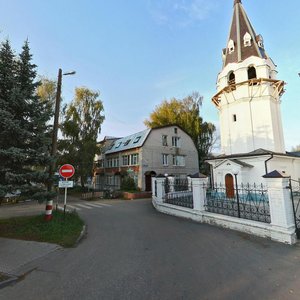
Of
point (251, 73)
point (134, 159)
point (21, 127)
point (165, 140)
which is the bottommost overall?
point (21, 127)

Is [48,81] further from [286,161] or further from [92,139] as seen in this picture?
[286,161]

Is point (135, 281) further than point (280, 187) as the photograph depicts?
No

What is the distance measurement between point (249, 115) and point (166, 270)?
64.9 ft

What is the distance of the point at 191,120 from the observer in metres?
36.1

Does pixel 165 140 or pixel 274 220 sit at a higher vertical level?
pixel 165 140

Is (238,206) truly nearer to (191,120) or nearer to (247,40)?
(247,40)

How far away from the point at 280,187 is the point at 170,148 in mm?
24009

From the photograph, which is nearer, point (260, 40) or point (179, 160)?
point (260, 40)

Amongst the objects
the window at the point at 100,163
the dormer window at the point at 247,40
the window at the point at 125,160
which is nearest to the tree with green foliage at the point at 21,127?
the window at the point at 125,160

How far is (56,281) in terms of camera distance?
15.1ft

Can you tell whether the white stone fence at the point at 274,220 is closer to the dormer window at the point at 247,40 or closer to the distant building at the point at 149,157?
the distant building at the point at 149,157

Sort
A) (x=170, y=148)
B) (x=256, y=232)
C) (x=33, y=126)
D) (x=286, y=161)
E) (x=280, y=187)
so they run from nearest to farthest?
1. (x=280, y=187)
2. (x=256, y=232)
3. (x=33, y=126)
4. (x=286, y=161)
5. (x=170, y=148)

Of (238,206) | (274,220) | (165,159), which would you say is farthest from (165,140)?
(274,220)

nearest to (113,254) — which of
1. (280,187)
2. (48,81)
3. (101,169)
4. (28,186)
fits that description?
(28,186)
